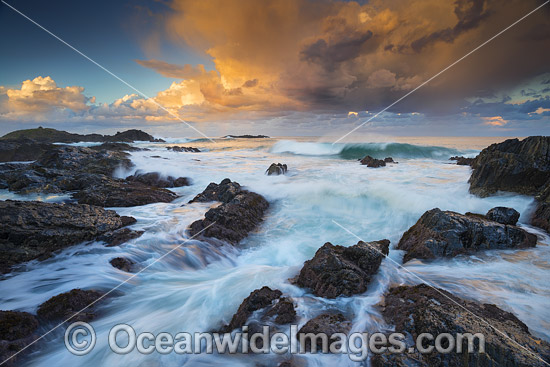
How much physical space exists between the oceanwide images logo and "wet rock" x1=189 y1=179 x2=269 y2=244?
121 inches

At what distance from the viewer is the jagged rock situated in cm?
210

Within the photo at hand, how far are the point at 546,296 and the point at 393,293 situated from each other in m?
2.26

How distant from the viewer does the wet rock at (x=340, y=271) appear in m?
3.68

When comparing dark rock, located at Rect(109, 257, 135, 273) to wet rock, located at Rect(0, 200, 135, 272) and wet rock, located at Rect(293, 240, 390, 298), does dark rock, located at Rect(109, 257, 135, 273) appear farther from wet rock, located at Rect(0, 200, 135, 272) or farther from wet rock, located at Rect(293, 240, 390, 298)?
wet rock, located at Rect(293, 240, 390, 298)

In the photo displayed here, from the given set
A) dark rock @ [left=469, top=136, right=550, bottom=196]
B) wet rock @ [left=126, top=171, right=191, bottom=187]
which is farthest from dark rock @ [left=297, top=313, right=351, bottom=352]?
wet rock @ [left=126, top=171, right=191, bottom=187]

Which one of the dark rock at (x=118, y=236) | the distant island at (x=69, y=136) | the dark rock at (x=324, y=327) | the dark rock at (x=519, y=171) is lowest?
the dark rock at (x=324, y=327)

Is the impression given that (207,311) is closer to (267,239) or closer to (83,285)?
(83,285)

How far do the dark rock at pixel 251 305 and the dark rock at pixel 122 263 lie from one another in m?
2.73

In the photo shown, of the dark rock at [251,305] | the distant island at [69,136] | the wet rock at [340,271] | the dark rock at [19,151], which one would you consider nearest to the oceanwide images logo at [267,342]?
the dark rock at [251,305]

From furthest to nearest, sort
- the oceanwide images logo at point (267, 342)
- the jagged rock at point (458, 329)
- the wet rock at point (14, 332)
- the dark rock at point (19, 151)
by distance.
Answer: the dark rock at point (19, 151) < the wet rock at point (14, 332) < the oceanwide images logo at point (267, 342) < the jagged rock at point (458, 329)

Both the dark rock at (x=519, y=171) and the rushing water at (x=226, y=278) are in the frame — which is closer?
the rushing water at (x=226, y=278)

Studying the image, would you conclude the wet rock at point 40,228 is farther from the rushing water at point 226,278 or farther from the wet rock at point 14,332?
the wet rock at point 14,332

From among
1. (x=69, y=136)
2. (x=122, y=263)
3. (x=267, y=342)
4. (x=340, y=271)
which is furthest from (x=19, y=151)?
(x=69, y=136)

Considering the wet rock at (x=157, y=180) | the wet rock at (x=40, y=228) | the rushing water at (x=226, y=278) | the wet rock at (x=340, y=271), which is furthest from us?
the wet rock at (x=157, y=180)
